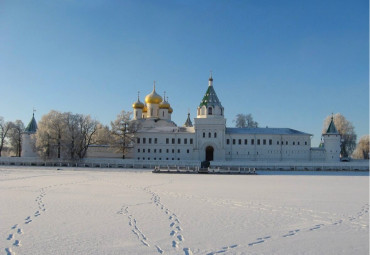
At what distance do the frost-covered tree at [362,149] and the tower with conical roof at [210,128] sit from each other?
105 feet

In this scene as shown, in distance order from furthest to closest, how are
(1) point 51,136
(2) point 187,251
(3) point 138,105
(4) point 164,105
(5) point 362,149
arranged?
(5) point 362,149 → (4) point 164,105 → (3) point 138,105 → (1) point 51,136 → (2) point 187,251

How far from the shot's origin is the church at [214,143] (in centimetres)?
5084

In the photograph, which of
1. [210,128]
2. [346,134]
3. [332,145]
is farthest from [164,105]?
[346,134]

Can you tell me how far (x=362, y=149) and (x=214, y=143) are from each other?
1323 inches

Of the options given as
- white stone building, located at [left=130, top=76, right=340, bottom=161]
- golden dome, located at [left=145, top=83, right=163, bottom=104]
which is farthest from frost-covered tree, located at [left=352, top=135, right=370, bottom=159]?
golden dome, located at [left=145, top=83, right=163, bottom=104]

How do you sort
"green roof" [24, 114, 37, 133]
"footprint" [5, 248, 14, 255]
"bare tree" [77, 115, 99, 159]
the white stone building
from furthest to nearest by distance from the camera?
1. "green roof" [24, 114, 37, 133]
2. the white stone building
3. "bare tree" [77, 115, 99, 159]
4. "footprint" [5, 248, 14, 255]

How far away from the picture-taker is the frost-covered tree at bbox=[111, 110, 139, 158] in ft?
161

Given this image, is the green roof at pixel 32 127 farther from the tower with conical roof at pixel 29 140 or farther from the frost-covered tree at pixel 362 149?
the frost-covered tree at pixel 362 149

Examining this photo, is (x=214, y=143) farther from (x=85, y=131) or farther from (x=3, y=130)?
(x=3, y=130)

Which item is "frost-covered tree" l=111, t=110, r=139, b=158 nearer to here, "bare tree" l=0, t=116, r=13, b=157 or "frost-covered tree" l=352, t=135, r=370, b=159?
"bare tree" l=0, t=116, r=13, b=157

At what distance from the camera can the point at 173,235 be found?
915cm

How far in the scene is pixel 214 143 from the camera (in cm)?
5081

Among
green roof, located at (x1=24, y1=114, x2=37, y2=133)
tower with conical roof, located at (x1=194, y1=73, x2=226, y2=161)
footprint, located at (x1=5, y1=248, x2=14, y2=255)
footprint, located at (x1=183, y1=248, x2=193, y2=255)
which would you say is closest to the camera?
footprint, located at (x1=5, y1=248, x2=14, y2=255)

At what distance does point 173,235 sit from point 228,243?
1.48 m
